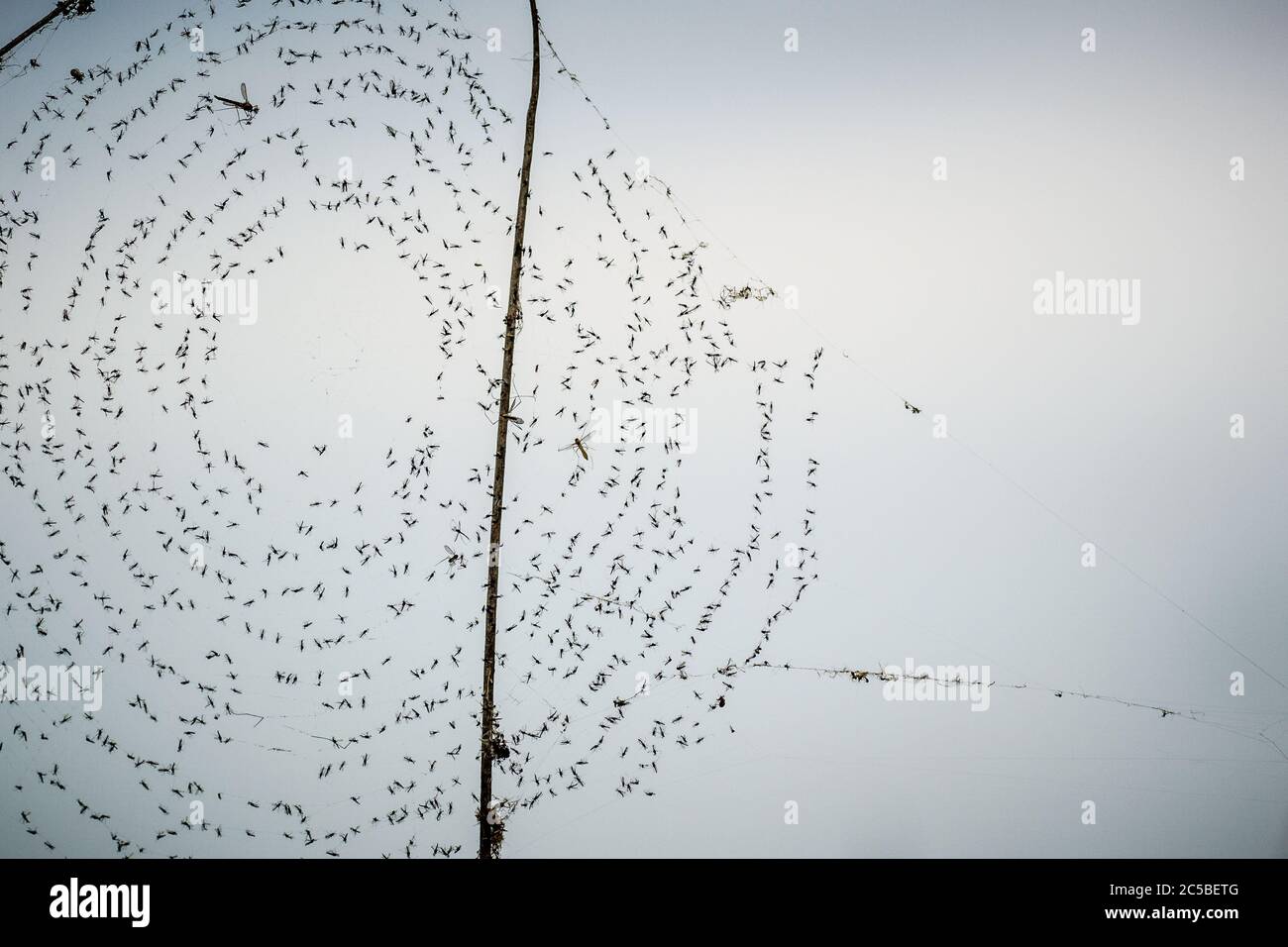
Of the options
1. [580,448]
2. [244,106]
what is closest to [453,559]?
[580,448]

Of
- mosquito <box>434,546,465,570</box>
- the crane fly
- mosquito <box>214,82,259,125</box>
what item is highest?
mosquito <box>214,82,259,125</box>

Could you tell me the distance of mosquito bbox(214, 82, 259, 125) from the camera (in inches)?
157

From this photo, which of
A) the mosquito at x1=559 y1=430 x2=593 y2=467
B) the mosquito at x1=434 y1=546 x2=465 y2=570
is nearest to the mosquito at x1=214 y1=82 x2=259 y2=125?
the mosquito at x1=559 y1=430 x2=593 y2=467

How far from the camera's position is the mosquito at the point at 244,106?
3.99m

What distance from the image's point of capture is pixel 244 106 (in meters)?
3.99

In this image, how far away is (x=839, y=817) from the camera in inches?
159

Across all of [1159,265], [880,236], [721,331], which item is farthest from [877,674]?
[1159,265]

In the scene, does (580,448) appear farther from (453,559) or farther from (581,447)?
(453,559)

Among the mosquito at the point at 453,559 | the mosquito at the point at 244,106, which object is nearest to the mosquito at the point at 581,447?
the mosquito at the point at 453,559

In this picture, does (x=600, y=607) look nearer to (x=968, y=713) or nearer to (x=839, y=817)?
(x=839, y=817)

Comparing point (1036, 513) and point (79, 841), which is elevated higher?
point (1036, 513)

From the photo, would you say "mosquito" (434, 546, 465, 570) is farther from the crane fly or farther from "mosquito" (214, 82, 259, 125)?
"mosquito" (214, 82, 259, 125)

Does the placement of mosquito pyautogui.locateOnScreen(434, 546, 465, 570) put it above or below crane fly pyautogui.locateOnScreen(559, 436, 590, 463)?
below

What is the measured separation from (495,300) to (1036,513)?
353cm
